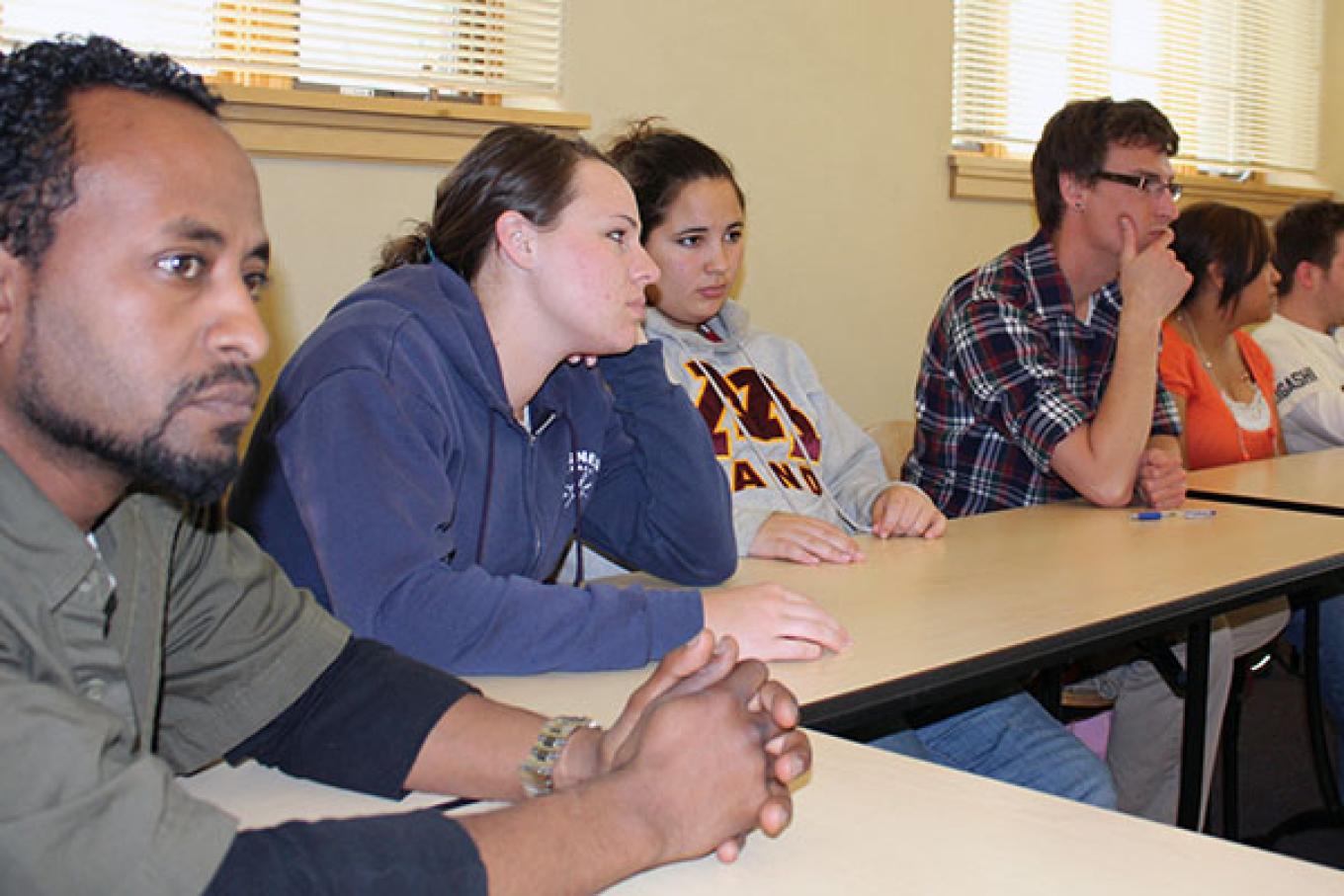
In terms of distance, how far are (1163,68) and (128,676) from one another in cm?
465

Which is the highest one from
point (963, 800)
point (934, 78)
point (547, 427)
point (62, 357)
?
point (934, 78)

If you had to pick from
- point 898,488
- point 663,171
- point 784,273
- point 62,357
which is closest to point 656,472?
point 898,488

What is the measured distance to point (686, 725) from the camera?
Result: 0.95m

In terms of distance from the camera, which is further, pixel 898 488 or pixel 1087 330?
pixel 1087 330

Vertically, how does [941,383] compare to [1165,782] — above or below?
above

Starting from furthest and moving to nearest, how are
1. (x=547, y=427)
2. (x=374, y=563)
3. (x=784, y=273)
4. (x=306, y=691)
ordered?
(x=784, y=273) → (x=547, y=427) → (x=374, y=563) → (x=306, y=691)

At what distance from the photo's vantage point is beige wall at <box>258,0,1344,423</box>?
8.89ft

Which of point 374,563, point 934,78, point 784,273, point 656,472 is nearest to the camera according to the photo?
point 374,563

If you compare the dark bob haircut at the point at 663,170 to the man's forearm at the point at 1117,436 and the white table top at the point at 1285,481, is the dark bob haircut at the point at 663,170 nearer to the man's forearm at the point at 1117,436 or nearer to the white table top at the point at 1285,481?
the man's forearm at the point at 1117,436

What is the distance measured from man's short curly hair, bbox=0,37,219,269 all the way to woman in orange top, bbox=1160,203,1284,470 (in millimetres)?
2698

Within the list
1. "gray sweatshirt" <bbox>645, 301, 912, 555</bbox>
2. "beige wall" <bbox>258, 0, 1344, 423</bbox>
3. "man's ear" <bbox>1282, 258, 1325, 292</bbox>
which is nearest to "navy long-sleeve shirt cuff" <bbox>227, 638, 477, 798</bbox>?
"gray sweatshirt" <bbox>645, 301, 912, 555</bbox>

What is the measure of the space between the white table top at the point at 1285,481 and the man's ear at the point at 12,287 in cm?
229

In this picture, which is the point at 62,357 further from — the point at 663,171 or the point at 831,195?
the point at 831,195

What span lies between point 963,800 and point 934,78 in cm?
319
